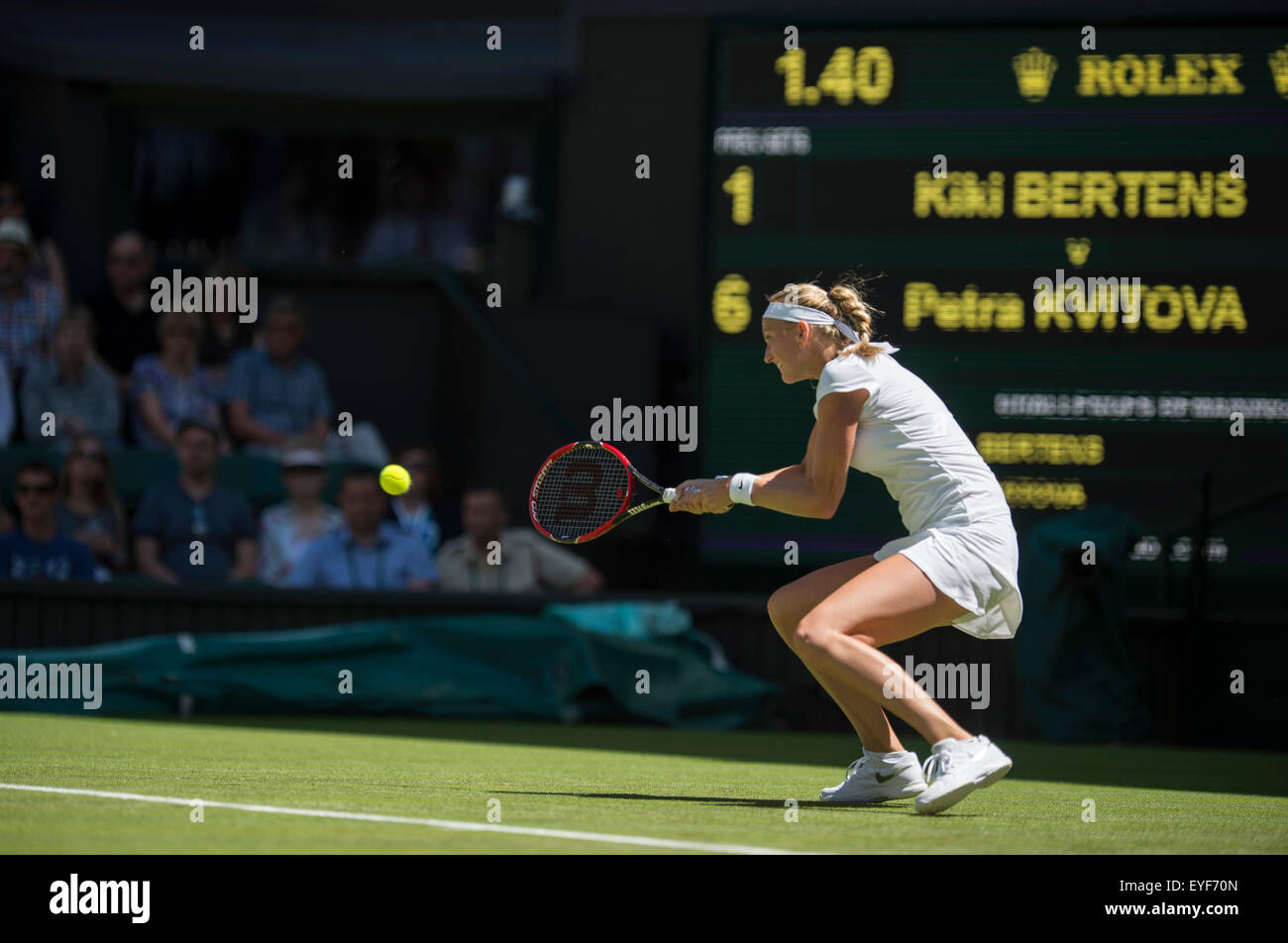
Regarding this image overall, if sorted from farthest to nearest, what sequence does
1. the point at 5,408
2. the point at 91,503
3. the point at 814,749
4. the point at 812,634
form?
the point at 5,408
the point at 91,503
the point at 814,749
the point at 812,634

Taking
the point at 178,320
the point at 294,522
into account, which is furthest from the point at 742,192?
Answer: the point at 178,320

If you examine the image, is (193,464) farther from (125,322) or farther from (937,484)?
(937,484)

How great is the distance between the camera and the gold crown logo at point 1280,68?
1066cm

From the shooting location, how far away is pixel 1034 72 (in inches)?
435

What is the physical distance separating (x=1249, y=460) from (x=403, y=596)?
5.01 metres

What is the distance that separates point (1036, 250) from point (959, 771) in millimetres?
6561

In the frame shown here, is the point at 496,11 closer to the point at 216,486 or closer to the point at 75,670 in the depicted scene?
the point at 216,486

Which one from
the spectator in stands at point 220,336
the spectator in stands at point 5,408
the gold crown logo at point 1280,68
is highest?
the gold crown logo at point 1280,68

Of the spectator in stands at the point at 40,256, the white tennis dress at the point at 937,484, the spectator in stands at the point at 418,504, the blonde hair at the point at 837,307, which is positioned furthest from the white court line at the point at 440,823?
the spectator in stands at the point at 40,256

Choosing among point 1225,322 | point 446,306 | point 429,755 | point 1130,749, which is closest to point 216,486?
point 446,306

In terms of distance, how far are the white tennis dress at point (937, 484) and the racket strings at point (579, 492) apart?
0.96 meters

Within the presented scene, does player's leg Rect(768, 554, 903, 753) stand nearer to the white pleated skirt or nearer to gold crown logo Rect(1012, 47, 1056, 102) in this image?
the white pleated skirt

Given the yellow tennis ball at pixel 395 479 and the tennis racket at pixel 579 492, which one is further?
the yellow tennis ball at pixel 395 479

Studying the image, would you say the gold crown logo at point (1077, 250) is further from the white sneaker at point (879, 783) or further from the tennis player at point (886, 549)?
the white sneaker at point (879, 783)
